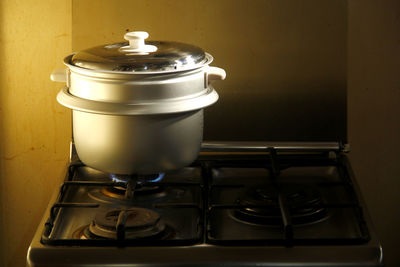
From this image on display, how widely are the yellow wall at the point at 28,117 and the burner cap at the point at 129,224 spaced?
486mm

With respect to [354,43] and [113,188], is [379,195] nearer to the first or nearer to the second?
[354,43]

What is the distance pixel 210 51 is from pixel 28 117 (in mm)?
472

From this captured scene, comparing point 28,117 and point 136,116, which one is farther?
point 28,117

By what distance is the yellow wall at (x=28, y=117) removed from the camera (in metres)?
1.48

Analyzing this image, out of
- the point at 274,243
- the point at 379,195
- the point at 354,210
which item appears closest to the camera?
the point at 274,243

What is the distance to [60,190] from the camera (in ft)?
4.13

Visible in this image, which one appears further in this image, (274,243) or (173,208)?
(173,208)

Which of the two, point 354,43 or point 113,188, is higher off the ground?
point 354,43

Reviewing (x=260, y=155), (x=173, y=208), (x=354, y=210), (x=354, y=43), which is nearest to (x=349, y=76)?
(x=354, y=43)

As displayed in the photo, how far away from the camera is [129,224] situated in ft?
3.57

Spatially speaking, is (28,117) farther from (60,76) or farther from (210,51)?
(210,51)

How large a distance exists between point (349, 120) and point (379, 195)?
219 mm

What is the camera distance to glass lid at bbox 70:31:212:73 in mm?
1114

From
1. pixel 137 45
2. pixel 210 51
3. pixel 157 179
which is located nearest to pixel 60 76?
pixel 137 45
